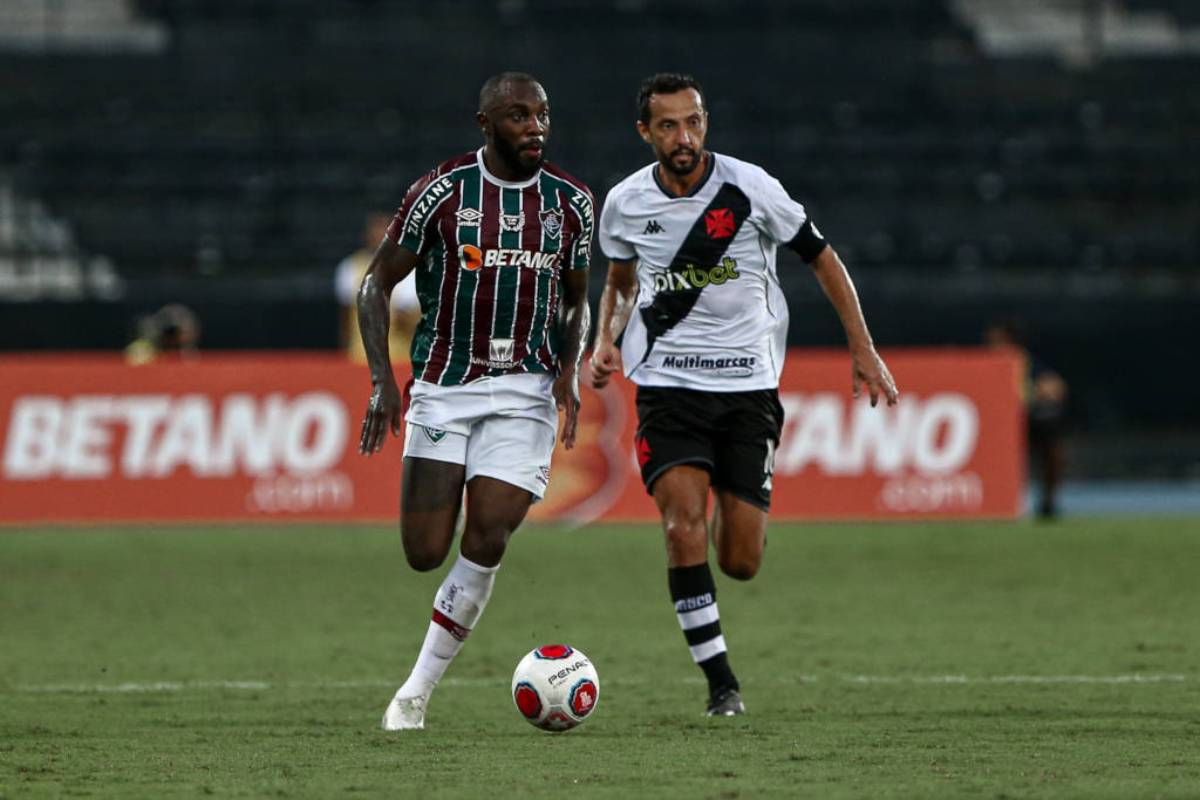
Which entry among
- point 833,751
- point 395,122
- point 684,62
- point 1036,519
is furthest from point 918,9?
point 833,751

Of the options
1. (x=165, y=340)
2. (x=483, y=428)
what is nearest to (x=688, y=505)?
(x=483, y=428)

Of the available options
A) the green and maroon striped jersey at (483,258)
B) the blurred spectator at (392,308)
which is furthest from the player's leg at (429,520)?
the blurred spectator at (392,308)

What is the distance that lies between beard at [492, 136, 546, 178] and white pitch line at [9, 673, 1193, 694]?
2.32 m

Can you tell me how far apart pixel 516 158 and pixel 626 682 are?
243 cm

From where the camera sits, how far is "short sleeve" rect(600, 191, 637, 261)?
24.6ft

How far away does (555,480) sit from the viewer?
16625 millimetres

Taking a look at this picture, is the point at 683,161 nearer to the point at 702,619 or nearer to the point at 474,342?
the point at 474,342

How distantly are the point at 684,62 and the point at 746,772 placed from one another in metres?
17.8

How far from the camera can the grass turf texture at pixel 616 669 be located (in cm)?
565

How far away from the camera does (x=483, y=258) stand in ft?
22.8

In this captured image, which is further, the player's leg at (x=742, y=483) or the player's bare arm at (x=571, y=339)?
the player's leg at (x=742, y=483)

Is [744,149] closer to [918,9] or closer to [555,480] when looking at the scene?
[918,9]

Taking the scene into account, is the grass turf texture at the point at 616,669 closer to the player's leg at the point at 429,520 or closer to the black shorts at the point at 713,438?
the player's leg at the point at 429,520

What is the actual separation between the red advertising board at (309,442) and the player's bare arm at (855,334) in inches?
357
